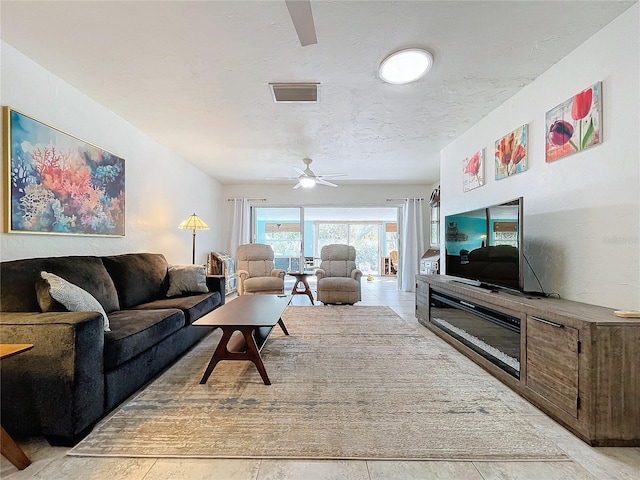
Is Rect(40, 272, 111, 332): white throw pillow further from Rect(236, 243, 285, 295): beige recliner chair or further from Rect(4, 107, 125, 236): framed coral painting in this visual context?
Rect(236, 243, 285, 295): beige recliner chair

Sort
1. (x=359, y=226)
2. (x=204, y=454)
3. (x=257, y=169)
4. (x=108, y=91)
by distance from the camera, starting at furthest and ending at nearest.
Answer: (x=359, y=226) → (x=257, y=169) → (x=108, y=91) → (x=204, y=454)

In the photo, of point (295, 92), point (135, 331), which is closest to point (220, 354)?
point (135, 331)

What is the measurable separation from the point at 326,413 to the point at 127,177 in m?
3.27

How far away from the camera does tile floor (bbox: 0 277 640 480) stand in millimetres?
1315

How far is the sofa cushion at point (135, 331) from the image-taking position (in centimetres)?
176

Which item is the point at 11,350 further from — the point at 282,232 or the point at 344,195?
the point at 282,232

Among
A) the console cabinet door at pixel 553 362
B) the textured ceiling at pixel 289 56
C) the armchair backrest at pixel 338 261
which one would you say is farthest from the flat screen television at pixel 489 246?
the armchair backrest at pixel 338 261

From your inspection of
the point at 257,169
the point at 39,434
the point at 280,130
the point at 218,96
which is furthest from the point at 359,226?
the point at 39,434

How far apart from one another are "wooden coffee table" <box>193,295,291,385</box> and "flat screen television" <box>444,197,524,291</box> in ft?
5.98

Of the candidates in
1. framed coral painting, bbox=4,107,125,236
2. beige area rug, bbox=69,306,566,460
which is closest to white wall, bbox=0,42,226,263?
framed coral painting, bbox=4,107,125,236

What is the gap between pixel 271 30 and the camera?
6.23 ft

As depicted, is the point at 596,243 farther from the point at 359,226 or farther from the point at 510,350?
the point at 359,226

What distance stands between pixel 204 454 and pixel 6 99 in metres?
2.64

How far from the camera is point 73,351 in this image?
1.50 meters
